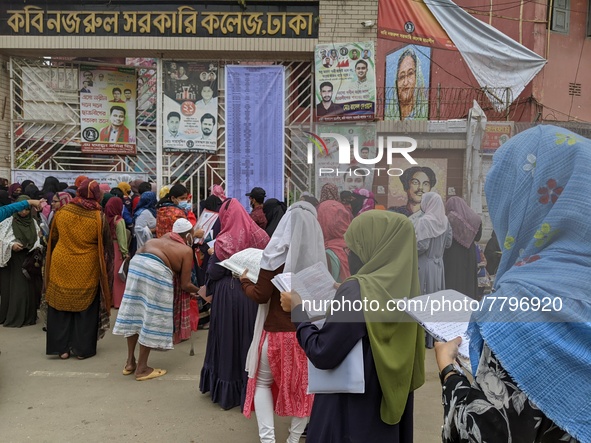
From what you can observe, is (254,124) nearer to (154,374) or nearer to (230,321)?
(154,374)

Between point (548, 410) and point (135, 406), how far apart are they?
3.20m

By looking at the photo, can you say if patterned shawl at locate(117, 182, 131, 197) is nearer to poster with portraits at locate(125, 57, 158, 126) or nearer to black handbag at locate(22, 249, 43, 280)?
poster with portraits at locate(125, 57, 158, 126)

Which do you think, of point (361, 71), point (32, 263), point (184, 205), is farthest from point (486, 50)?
point (32, 263)

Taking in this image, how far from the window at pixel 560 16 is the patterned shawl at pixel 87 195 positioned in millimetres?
11038

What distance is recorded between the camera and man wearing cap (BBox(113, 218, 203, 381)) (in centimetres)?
385

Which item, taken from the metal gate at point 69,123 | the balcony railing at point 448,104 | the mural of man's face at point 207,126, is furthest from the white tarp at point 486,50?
the mural of man's face at point 207,126

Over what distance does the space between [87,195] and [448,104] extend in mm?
7919

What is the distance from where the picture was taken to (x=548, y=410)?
1002 millimetres

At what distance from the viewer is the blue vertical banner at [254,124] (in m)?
7.05

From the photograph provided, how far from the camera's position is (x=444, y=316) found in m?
1.42

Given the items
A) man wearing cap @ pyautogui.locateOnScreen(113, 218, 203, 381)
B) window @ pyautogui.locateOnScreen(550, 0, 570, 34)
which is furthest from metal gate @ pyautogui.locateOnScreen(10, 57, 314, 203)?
window @ pyautogui.locateOnScreen(550, 0, 570, 34)

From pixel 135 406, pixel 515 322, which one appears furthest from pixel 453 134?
pixel 135 406

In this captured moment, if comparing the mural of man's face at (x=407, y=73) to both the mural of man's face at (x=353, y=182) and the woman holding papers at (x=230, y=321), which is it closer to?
the woman holding papers at (x=230, y=321)

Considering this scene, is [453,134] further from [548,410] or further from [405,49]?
[405,49]
